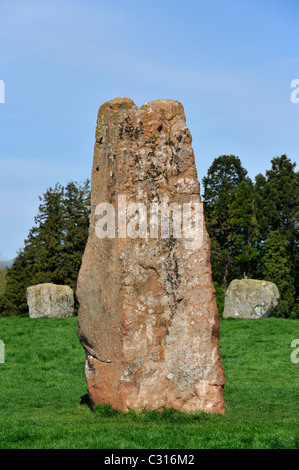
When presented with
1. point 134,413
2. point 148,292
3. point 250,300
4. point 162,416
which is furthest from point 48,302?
point 162,416

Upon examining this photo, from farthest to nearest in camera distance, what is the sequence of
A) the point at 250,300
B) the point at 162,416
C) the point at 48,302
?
the point at 48,302 < the point at 250,300 < the point at 162,416

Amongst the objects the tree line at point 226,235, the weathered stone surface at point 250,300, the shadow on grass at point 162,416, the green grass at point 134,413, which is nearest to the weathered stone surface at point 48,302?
the weathered stone surface at point 250,300

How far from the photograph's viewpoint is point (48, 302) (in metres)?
26.7

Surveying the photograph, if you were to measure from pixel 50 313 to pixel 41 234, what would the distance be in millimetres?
16906

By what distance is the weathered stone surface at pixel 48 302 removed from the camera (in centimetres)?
2659

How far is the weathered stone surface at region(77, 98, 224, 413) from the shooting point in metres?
8.70

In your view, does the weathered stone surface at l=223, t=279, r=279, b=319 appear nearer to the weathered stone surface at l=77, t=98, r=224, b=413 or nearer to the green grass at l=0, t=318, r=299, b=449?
the green grass at l=0, t=318, r=299, b=449

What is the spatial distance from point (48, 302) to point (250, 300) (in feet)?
30.3

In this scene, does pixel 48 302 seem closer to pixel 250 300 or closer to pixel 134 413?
pixel 250 300

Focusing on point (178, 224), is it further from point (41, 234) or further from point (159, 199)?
point (41, 234)

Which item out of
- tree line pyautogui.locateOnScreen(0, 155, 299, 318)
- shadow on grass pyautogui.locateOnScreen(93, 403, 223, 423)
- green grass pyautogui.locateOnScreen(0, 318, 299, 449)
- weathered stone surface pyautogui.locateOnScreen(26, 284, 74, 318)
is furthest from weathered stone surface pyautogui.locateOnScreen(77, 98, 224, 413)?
tree line pyautogui.locateOnScreen(0, 155, 299, 318)

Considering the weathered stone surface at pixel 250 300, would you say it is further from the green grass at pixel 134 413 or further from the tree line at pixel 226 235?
the tree line at pixel 226 235

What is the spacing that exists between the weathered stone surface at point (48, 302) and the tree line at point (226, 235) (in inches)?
519
